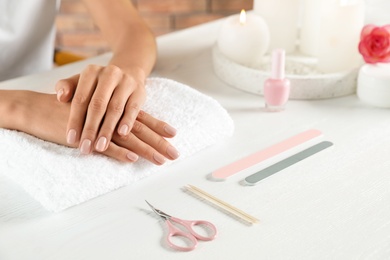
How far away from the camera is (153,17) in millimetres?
2281

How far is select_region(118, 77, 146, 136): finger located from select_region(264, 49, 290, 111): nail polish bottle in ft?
0.64

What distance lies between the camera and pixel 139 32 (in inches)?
41.0

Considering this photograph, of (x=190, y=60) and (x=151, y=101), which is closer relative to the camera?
(x=151, y=101)

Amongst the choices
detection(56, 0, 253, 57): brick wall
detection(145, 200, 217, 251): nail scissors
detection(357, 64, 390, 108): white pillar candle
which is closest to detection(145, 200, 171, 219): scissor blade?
detection(145, 200, 217, 251): nail scissors

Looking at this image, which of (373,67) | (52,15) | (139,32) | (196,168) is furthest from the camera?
(52,15)

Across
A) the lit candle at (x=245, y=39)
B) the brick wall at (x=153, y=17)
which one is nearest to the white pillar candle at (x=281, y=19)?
the lit candle at (x=245, y=39)

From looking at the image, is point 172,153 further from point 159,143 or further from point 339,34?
point 339,34

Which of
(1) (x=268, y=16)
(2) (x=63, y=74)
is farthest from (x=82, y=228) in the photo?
(1) (x=268, y=16)

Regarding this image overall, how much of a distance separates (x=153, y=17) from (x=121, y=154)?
1.63m

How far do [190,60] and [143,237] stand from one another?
0.54 m

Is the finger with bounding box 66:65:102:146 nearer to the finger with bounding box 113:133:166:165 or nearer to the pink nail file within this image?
the finger with bounding box 113:133:166:165

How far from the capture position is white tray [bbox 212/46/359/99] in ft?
3.08

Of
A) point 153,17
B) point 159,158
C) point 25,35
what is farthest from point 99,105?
point 153,17

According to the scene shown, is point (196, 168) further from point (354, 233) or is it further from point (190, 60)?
point (190, 60)
